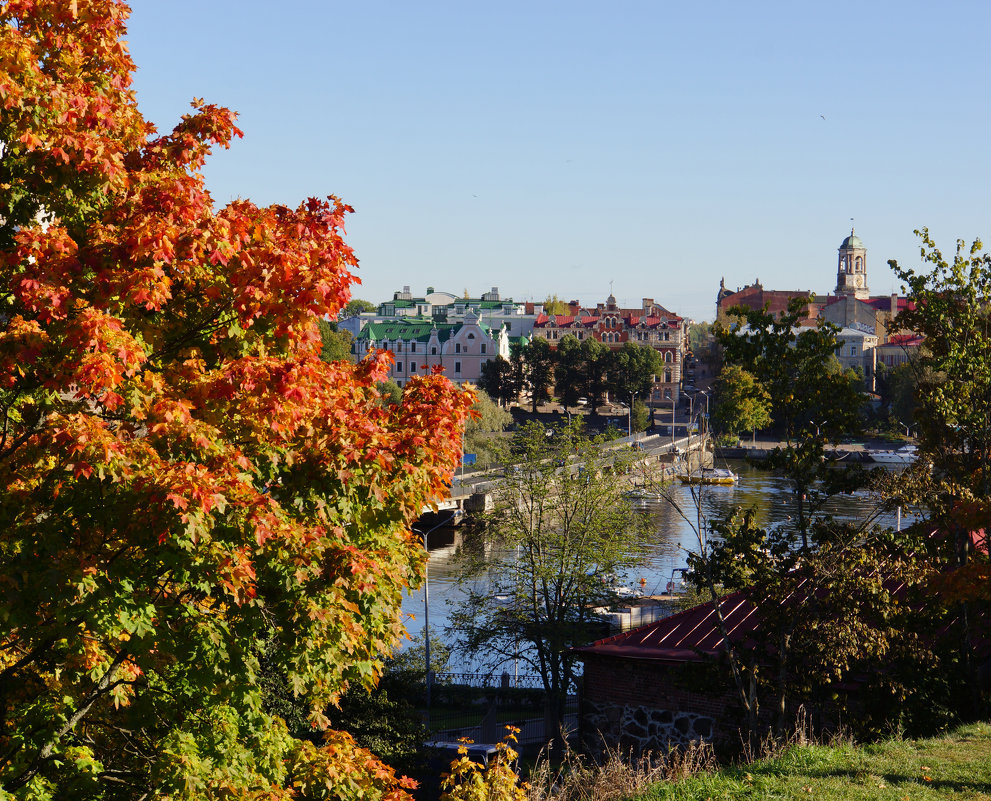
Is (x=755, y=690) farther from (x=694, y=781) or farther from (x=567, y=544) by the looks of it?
(x=567, y=544)

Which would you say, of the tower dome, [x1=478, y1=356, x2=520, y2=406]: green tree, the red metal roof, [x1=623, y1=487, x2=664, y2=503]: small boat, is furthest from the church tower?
the red metal roof

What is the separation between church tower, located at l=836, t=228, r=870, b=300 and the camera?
161 meters

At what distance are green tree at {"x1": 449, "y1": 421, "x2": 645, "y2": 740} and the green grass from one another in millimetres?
17582

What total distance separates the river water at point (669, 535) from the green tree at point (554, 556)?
1878mm

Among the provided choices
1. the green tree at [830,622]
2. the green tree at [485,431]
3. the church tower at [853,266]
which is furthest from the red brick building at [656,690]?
the church tower at [853,266]

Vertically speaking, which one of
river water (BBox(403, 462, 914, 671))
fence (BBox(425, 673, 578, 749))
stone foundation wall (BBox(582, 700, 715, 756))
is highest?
stone foundation wall (BBox(582, 700, 715, 756))

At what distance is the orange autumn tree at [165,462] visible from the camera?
6043 millimetres

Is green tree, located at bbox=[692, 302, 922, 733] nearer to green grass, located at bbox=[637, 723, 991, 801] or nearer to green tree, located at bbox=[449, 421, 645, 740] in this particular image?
green grass, located at bbox=[637, 723, 991, 801]

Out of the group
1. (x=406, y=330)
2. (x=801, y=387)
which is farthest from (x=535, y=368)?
(x=801, y=387)

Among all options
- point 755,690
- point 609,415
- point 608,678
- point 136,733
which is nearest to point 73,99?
point 136,733

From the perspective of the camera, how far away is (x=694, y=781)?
30.6 ft

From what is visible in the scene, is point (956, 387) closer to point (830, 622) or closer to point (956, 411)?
point (956, 411)

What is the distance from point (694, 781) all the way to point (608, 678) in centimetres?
717

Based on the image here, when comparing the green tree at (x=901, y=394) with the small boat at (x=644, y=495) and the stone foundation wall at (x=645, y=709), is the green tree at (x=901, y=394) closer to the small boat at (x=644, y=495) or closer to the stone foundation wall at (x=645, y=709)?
the small boat at (x=644, y=495)
